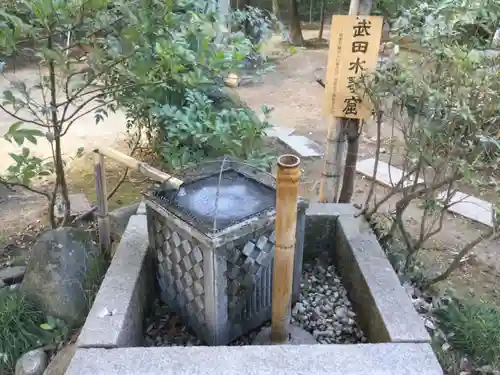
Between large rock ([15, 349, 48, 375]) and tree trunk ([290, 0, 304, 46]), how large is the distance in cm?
1154

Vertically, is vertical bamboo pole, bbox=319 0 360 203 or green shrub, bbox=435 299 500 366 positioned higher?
vertical bamboo pole, bbox=319 0 360 203

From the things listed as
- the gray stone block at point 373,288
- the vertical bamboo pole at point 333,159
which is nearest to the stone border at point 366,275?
the gray stone block at point 373,288

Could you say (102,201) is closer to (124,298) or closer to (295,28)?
(124,298)

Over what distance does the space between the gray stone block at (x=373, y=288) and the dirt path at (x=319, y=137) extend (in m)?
1.40

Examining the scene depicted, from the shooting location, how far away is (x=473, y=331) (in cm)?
251

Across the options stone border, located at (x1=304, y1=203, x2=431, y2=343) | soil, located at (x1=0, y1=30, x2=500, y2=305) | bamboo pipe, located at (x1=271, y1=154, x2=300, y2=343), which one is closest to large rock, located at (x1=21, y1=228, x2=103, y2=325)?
bamboo pipe, located at (x1=271, y1=154, x2=300, y2=343)

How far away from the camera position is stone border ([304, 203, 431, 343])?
1.87 meters

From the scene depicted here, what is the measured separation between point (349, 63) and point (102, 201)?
166 centimetres

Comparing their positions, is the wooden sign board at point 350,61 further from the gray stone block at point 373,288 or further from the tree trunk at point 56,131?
the tree trunk at point 56,131

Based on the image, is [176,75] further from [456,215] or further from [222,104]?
[456,215]

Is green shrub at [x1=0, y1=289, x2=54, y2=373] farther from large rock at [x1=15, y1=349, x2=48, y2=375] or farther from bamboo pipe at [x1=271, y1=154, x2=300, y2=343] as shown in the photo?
bamboo pipe at [x1=271, y1=154, x2=300, y2=343]

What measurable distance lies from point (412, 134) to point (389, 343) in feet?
3.65

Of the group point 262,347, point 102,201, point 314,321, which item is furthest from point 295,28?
point 262,347

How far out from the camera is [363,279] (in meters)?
2.19
